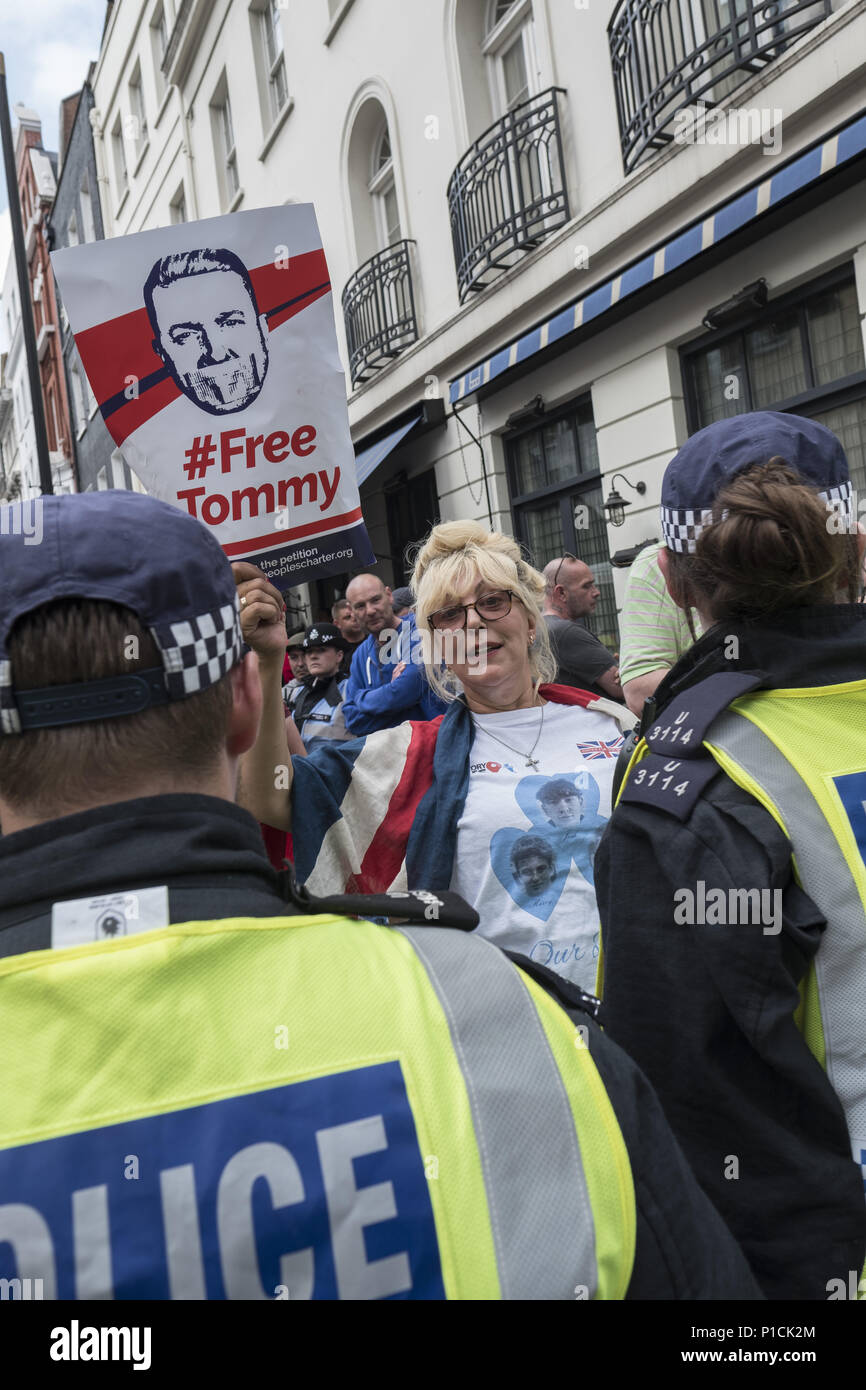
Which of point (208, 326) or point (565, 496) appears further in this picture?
point (565, 496)

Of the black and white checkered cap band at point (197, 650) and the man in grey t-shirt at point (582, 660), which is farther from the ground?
the man in grey t-shirt at point (582, 660)

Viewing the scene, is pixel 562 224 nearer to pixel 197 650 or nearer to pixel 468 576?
pixel 468 576

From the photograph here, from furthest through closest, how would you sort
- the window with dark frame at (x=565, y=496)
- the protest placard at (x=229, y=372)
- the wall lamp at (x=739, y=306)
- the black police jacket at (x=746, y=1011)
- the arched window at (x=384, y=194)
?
1. the arched window at (x=384, y=194)
2. the window with dark frame at (x=565, y=496)
3. the wall lamp at (x=739, y=306)
4. the protest placard at (x=229, y=372)
5. the black police jacket at (x=746, y=1011)

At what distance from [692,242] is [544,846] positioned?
5.61 m

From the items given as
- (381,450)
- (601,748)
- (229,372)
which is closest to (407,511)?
(381,450)

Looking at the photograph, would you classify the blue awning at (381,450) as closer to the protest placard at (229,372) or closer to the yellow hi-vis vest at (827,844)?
the protest placard at (229,372)

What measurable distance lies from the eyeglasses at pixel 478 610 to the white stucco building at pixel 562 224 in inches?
168

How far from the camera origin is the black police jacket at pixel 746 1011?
4.21 ft

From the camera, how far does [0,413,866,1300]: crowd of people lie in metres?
0.83

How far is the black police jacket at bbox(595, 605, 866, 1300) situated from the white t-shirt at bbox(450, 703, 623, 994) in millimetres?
788

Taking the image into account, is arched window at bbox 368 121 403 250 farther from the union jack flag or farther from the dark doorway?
the union jack flag

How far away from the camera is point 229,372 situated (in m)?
2.50

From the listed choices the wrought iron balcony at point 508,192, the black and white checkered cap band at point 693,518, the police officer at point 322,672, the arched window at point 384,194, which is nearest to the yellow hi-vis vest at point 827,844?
the black and white checkered cap band at point 693,518
